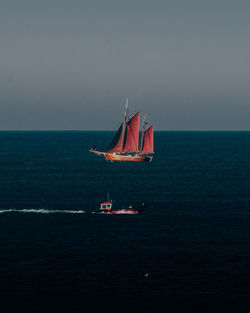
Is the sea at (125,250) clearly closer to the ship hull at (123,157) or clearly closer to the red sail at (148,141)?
the red sail at (148,141)

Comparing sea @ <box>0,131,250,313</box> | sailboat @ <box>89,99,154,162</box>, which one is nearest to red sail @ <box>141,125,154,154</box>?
sailboat @ <box>89,99,154,162</box>

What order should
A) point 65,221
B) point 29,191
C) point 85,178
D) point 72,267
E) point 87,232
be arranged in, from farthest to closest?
point 85,178
point 29,191
point 65,221
point 87,232
point 72,267

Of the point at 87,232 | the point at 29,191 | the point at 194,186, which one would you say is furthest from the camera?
the point at 194,186

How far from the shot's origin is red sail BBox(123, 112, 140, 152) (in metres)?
179

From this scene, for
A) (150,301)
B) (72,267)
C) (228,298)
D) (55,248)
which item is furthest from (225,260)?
(55,248)

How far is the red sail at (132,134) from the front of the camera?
179375 mm

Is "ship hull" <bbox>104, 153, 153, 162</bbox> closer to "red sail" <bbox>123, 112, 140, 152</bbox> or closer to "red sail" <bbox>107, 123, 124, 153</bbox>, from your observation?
"red sail" <bbox>107, 123, 124, 153</bbox>

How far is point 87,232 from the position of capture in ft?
242

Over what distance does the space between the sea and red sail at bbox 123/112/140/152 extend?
5869 centimetres

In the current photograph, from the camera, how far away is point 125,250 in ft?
210

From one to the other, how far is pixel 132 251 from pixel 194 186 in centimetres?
6527

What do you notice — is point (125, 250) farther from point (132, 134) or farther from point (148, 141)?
point (148, 141)

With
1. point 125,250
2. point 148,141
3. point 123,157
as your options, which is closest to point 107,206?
point 125,250

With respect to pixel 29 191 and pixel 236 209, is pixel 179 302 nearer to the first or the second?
pixel 236 209
